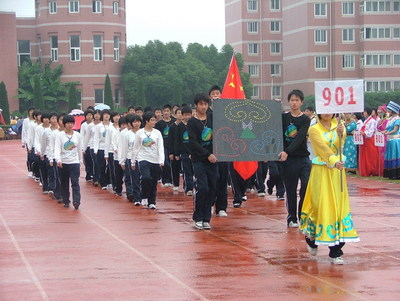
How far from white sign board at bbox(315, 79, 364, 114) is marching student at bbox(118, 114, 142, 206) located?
7044 mm

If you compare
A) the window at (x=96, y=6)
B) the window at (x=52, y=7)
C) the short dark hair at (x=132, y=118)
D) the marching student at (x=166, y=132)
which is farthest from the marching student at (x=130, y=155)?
the window at (x=52, y=7)

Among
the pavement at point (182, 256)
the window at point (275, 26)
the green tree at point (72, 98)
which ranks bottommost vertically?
the pavement at point (182, 256)

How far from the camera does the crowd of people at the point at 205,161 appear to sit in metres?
10.2

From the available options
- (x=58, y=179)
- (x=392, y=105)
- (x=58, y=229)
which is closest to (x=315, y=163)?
(x=58, y=229)

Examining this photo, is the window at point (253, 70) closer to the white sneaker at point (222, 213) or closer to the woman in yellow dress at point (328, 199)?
the white sneaker at point (222, 213)

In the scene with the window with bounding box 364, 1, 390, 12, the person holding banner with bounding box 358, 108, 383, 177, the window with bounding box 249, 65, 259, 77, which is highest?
the window with bounding box 364, 1, 390, 12

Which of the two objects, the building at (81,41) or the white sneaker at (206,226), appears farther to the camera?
the building at (81,41)

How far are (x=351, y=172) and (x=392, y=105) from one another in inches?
116

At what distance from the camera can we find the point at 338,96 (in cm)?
1037

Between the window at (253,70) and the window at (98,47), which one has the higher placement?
the window at (98,47)

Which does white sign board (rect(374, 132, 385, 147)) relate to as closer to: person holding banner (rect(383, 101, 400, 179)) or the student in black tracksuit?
person holding banner (rect(383, 101, 400, 179))

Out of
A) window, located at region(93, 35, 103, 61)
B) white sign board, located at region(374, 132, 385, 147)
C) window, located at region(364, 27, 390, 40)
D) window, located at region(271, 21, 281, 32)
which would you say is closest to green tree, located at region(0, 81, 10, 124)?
window, located at region(93, 35, 103, 61)

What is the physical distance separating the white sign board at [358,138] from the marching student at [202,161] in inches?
Answer: 433

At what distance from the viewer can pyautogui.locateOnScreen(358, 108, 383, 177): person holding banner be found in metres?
23.3
